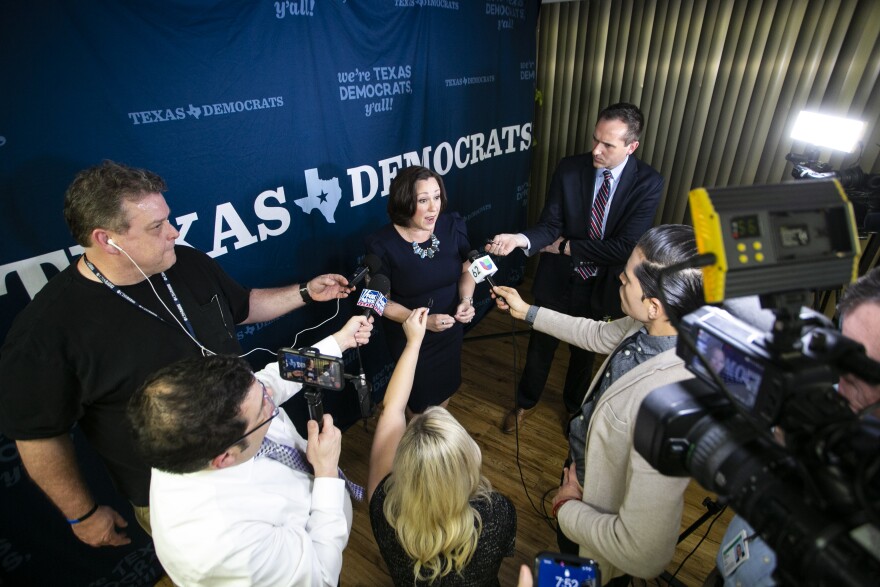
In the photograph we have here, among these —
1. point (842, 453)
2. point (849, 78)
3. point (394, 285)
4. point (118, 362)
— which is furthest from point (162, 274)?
point (849, 78)

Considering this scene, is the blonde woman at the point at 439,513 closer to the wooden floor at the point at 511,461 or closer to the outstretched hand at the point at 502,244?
the wooden floor at the point at 511,461

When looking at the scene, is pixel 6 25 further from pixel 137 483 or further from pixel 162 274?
pixel 137 483

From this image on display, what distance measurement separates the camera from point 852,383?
0.95m

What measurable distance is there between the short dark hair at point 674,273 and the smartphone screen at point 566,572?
63 cm

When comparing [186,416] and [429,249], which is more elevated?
[186,416]

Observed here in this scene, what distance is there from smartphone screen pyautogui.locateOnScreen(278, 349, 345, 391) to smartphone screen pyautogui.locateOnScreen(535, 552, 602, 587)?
0.68m

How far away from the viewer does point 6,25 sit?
3.93 feet

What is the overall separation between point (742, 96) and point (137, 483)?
4.19 metres

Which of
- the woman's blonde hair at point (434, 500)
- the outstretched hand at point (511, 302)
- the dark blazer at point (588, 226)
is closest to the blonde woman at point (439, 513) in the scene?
the woman's blonde hair at point (434, 500)

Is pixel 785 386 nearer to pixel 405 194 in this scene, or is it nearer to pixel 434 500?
pixel 434 500

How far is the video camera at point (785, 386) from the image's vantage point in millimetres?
556

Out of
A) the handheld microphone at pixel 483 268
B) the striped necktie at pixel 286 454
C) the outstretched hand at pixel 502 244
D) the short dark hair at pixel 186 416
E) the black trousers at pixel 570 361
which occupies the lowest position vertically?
the black trousers at pixel 570 361

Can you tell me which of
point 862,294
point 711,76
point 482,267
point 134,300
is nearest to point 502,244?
point 482,267

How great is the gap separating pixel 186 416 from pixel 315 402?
408 mm
